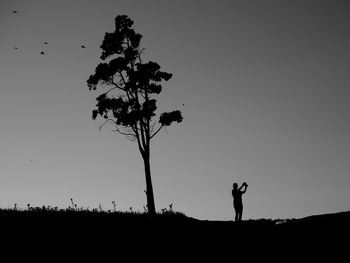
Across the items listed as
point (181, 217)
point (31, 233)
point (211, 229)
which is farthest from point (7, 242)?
point (181, 217)

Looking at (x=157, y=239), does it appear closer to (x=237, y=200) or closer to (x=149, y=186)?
(x=237, y=200)

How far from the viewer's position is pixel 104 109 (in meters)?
26.1

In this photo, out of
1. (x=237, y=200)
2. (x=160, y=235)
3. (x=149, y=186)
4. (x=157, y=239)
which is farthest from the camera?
(x=149, y=186)

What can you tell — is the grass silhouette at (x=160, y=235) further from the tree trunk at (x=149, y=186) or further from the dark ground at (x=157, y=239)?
the tree trunk at (x=149, y=186)

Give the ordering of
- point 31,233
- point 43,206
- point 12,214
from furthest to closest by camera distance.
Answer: point 43,206 < point 12,214 < point 31,233

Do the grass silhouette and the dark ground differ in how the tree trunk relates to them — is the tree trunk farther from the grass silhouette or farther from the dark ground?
the dark ground

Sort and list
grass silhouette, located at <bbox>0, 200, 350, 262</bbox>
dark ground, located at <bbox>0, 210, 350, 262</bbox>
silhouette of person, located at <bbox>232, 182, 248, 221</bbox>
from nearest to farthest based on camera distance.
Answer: dark ground, located at <bbox>0, 210, 350, 262</bbox>
grass silhouette, located at <bbox>0, 200, 350, 262</bbox>
silhouette of person, located at <bbox>232, 182, 248, 221</bbox>

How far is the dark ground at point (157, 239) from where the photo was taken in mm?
10688

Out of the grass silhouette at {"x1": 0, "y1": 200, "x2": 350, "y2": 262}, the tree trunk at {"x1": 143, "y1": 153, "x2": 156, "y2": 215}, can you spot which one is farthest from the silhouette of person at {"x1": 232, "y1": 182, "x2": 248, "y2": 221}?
the tree trunk at {"x1": 143, "y1": 153, "x2": 156, "y2": 215}

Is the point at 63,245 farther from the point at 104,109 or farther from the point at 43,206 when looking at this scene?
the point at 104,109

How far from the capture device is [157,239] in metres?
13.1

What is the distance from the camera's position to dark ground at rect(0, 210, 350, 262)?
1069 centimetres

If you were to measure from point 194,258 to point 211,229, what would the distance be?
4906 millimetres

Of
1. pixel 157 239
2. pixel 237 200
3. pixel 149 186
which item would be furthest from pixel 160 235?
pixel 149 186
